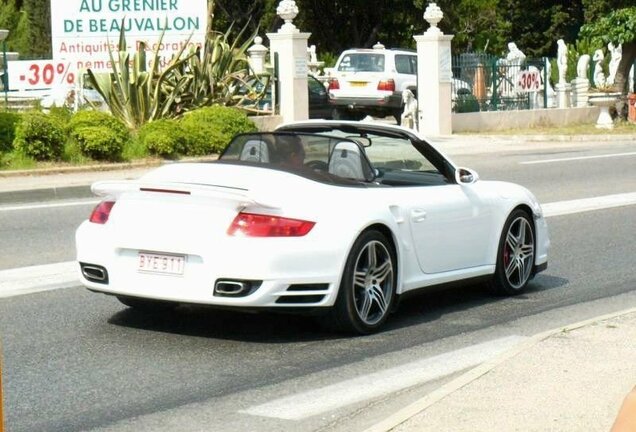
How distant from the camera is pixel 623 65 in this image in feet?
119

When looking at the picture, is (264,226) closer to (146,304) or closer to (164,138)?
(146,304)

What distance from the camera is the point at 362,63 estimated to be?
36.1m

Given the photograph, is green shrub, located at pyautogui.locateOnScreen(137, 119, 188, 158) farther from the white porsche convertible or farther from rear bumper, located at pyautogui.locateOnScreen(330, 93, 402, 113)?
rear bumper, located at pyautogui.locateOnScreen(330, 93, 402, 113)

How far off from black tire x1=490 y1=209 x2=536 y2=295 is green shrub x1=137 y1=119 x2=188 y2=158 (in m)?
12.3

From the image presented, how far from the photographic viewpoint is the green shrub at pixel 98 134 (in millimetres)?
20773

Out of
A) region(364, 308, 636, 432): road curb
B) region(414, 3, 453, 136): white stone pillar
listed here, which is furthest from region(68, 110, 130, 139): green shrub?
region(364, 308, 636, 432): road curb

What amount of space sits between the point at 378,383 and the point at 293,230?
1198mm

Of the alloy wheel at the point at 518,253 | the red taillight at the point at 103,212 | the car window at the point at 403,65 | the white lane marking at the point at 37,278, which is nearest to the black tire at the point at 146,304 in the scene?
the red taillight at the point at 103,212

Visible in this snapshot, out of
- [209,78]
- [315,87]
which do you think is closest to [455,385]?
[209,78]

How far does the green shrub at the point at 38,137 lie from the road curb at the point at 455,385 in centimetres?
1344

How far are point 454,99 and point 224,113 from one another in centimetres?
1126

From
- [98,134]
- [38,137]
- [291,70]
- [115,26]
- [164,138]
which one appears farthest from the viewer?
[291,70]

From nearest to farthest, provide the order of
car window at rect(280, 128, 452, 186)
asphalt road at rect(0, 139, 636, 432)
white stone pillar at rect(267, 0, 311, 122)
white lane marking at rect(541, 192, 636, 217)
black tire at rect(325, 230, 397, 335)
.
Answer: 1. asphalt road at rect(0, 139, 636, 432)
2. black tire at rect(325, 230, 397, 335)
3. car window at rect(280, 128, 452, 186)
4. white lane marking at rect(541, 192, 636, 217)
5. white stone pillar at rect(267, 0, 311, 122)

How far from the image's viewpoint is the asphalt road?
6.50 metres
